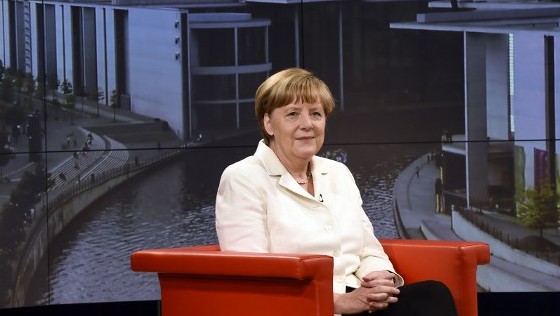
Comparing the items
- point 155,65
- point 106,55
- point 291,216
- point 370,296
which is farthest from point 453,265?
point 106,55

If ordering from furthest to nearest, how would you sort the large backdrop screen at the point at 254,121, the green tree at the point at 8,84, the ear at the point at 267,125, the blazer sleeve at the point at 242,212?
the large backdrop screen at the point at 254,121 → the green tree at the point at 8,84 → the ear at the point at 267,125 → the blazer sleeve at the point at 242,212

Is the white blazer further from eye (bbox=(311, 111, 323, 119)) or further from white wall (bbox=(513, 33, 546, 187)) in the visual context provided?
white wall (bbox=(513, 33, 546, 187))

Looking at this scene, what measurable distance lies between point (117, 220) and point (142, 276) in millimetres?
285

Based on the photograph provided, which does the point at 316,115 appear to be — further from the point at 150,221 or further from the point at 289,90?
the point at 150,221

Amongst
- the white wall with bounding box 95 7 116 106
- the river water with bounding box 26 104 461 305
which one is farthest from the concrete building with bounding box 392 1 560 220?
the white wall with bounding box 95 7 116 106

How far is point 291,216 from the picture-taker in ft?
9.72

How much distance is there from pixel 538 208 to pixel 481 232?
0.94 feet

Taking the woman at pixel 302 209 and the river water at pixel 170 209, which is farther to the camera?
the river water at pixel 170 209

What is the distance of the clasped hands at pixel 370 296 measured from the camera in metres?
2.85

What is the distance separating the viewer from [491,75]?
507 centimetres

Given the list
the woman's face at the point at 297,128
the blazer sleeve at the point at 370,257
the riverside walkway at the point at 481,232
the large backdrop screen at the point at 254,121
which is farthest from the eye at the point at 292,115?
the riverside walkway at the point at 481,232

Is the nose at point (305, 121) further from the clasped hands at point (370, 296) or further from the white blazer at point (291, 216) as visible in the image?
the clasped hands at point (370, 296)

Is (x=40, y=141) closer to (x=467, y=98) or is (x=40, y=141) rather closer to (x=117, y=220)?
(x=117, y=220)

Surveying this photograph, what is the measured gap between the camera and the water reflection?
5051 mm
